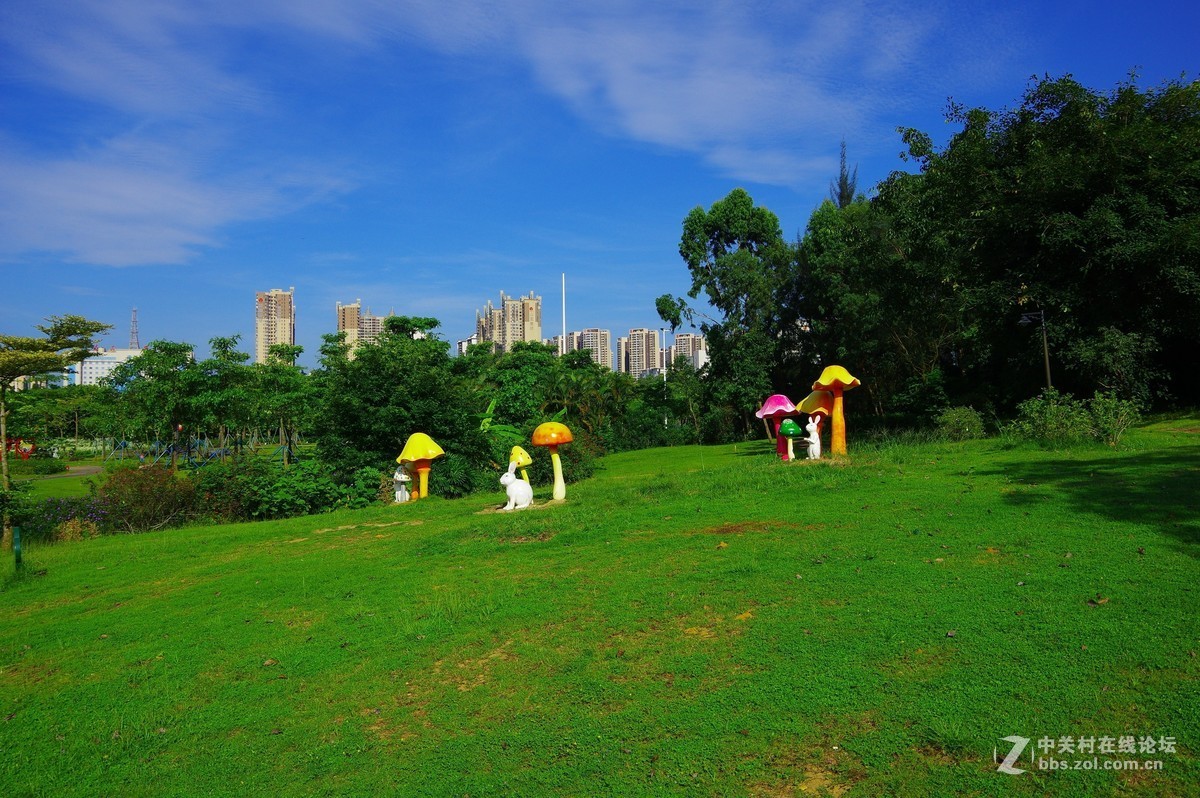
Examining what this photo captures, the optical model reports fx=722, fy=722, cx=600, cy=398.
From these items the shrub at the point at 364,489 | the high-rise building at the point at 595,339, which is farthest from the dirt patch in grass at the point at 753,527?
the high-rise building at the point at 595,339

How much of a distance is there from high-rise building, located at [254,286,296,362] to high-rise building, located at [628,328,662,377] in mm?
61082

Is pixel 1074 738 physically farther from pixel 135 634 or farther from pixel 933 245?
pixel 933 245

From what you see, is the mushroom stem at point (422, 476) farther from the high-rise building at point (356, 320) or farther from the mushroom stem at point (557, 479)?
the high-rise building at point (356, 320)

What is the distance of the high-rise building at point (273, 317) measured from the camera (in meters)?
106

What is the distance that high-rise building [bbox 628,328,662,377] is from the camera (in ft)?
459

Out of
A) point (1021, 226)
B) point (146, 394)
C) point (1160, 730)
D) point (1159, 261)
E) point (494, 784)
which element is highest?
point (1021, 226)

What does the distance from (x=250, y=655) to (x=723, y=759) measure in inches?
157

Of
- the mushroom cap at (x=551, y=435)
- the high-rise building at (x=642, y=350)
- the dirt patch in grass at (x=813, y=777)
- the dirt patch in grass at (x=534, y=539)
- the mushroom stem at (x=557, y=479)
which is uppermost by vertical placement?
the high-rise building at (x=642, y=350)

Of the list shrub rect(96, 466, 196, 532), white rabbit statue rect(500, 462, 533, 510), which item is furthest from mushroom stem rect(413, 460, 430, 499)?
shrub rect(96, 466, 196, 532)

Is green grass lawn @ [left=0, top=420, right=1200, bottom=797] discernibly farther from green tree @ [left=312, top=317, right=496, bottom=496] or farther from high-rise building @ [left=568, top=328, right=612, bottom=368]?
high-rise building @ [left=568, top=328, right=612, bottom=368]

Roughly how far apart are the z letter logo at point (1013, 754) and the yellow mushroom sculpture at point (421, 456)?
42.5 ft

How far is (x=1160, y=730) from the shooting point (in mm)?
3504

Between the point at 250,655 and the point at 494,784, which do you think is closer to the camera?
the point at 494,784

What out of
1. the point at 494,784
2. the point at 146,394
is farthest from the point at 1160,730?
the point at 146,394
